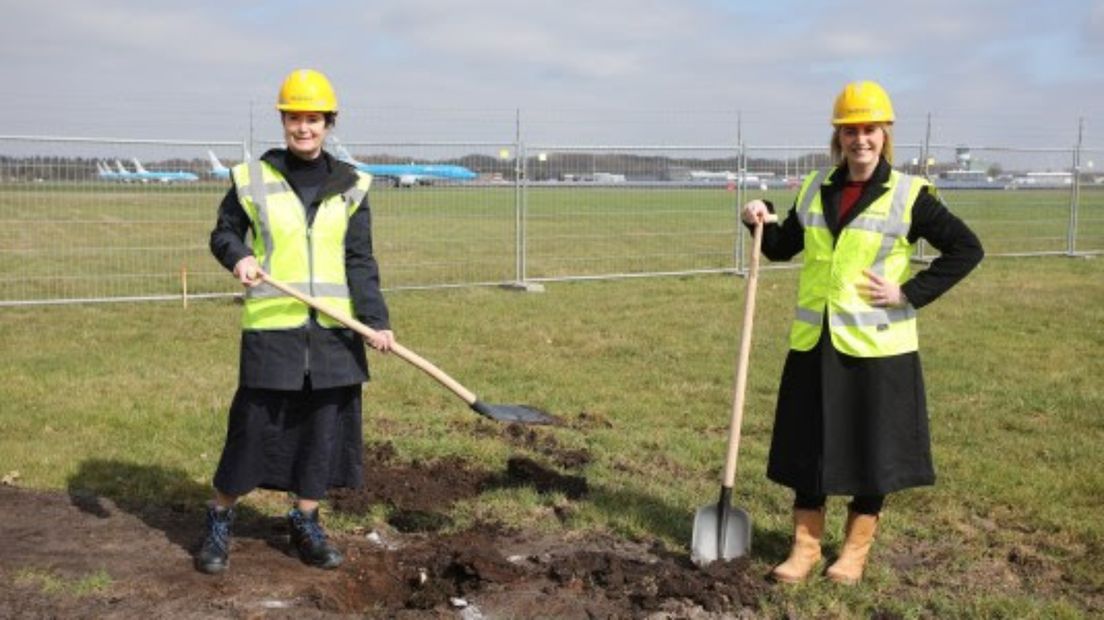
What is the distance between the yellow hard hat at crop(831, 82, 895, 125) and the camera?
416 cm

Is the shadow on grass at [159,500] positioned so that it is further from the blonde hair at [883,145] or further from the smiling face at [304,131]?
the blonde hair at [883,145]

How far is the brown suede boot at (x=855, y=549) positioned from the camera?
14.7ft

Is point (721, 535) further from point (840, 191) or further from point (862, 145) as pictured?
point (862, 145)

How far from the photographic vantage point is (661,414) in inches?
290

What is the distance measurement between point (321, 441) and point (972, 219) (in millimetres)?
20377

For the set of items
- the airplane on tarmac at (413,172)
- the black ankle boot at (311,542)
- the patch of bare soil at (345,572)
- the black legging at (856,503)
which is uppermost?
the airplane on tarmac at (413,172)

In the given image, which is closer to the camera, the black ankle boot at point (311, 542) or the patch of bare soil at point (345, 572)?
the patch of bare soil at point (345, 572)

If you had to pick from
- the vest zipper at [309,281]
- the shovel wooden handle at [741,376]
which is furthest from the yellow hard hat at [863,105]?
the vest zipper at [309,281]

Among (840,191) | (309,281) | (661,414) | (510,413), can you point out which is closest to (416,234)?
(661,414)

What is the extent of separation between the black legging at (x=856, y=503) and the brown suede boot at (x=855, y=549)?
22 mm

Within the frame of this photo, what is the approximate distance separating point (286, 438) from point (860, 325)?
2.41 metres

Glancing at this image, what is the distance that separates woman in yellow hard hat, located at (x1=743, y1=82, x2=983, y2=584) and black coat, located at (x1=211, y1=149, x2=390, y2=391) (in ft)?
6.00

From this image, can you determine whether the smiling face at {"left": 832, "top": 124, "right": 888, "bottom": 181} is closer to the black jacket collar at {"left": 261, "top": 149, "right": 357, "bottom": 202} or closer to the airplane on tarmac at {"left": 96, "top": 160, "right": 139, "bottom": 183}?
the black jacket collar at {"left": 261, "top": 149, "right": 357, "bottom": 202}

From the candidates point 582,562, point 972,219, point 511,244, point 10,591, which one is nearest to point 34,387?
point 10,591
